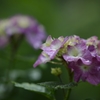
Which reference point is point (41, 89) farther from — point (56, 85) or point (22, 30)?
point (22, 30)

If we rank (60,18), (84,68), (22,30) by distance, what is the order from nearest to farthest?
(84,68)
(22,30)
(60,18)

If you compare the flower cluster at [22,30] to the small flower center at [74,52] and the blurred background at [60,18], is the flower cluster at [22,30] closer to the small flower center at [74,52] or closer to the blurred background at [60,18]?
the blurred background at [60,18]

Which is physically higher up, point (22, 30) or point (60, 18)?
point (22, 30)

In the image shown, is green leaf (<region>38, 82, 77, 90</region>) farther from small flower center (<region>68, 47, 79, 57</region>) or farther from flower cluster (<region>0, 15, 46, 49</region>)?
flower cluster (<region>0, 15, 46, 49</region>)

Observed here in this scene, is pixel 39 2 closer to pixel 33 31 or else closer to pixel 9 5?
pixel 9 5

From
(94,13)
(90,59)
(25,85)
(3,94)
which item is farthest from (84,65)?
(94,13)

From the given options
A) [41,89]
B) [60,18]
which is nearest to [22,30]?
[41,89]

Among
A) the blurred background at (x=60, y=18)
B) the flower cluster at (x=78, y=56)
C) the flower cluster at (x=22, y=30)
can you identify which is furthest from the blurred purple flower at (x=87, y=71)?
the blurred background at (x=60, y=18)
